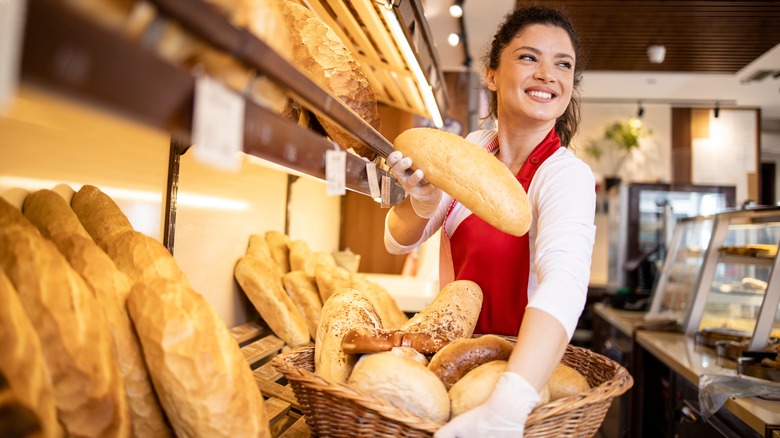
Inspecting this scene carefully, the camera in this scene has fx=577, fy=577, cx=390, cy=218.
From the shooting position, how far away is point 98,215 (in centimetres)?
106

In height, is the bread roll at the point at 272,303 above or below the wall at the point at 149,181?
below

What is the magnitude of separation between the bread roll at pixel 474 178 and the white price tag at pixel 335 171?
0.86 feet

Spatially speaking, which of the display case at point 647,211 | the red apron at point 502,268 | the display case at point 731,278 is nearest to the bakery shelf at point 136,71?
the red apron at point 502,268

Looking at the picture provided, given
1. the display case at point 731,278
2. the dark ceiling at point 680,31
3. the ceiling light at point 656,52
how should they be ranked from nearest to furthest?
1. the display case at point 731,278
2. the dark ceiling at point 680,31
3. the ceiling light at point 656,52

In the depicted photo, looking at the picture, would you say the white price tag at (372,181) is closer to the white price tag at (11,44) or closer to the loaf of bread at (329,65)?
the loaf of bread at (329,65)

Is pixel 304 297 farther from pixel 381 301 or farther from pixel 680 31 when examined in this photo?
pixel 680 31

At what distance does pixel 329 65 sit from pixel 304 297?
0.97 meters

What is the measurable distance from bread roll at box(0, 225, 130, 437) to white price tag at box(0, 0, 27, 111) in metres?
0.39

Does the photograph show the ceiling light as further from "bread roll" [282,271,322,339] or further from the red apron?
"bread roll" [282,271,322,339]

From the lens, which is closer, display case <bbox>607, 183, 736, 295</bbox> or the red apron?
the red apron

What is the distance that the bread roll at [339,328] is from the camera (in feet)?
3.78

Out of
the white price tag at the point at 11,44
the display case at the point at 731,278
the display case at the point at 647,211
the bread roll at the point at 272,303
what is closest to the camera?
the white price tag at the point at 11,44

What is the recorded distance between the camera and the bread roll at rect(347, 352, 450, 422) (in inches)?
37.4

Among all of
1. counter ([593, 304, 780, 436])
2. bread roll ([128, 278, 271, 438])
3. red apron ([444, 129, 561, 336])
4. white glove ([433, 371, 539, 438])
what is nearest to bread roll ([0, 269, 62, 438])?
bread roll ([128, 278, 271, 438])
